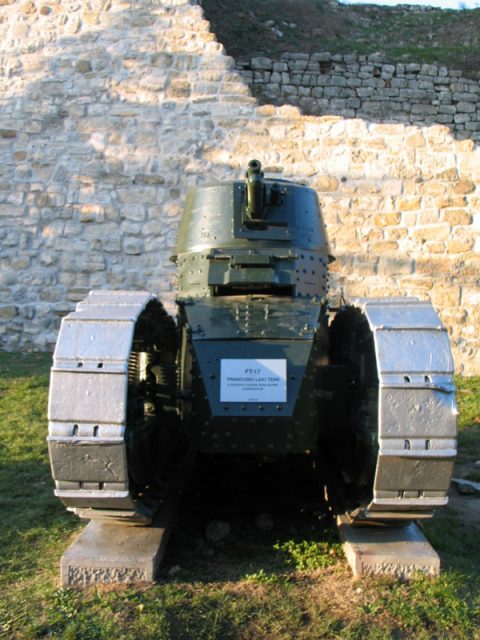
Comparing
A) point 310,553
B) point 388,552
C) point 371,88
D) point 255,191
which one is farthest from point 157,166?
point 388,552

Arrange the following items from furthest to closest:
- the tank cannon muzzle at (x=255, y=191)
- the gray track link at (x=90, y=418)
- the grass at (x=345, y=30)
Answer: the grass at (x=345, y=30) → the tank cannon muzzle at (x=255, y=191) → the gray track link at (x=90, y=418)

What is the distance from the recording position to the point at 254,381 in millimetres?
3520

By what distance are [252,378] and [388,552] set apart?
3.40 ft

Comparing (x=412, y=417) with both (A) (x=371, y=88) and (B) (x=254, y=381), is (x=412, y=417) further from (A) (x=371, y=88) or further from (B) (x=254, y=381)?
(A) (x=371, y=88)

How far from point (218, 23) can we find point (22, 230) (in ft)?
27.0

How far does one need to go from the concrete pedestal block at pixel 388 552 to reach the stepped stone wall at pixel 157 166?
5.83 meters

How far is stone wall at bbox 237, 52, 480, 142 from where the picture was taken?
1377cm

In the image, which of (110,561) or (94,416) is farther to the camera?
(110,561)

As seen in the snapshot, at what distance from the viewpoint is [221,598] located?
10.6 feet

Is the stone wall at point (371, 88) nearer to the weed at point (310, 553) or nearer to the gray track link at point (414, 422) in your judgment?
the weed at point (310, 553)

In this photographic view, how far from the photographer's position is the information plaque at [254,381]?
3.51 meters

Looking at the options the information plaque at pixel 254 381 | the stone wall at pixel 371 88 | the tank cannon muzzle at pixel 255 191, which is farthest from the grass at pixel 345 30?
the information plaque at pixel 254 381

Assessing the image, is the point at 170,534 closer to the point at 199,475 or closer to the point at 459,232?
the point at 199,475

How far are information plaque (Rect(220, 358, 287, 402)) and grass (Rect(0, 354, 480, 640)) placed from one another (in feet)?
2.73
